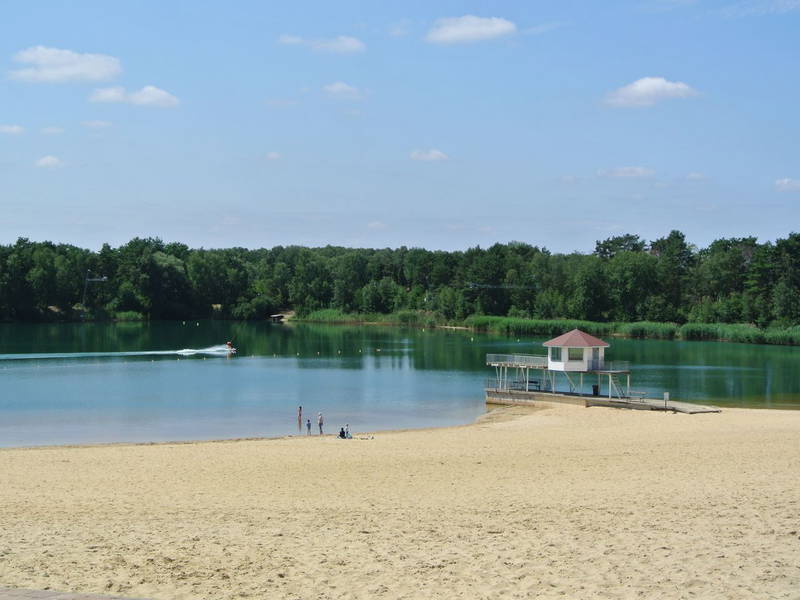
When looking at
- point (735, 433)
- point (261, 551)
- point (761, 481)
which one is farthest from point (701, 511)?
point (735, 433)

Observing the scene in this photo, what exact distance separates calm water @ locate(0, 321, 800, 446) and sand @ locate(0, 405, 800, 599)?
12.0m

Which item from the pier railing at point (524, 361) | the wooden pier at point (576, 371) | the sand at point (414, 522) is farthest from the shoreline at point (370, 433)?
the sand at point (414, 522)

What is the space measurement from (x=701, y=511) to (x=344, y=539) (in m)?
6.82

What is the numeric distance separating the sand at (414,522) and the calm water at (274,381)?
12002 mm

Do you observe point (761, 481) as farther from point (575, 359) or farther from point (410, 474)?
point (575, 359)

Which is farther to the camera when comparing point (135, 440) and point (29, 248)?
point (29, 248)

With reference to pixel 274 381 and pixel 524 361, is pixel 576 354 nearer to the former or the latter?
pixel 524 361

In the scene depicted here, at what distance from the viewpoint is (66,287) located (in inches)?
5443

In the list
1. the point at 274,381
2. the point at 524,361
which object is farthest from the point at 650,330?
the point at 524,361

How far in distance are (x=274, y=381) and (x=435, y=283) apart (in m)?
95.9

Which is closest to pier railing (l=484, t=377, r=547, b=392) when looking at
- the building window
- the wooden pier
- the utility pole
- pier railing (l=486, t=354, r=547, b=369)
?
the wooden pier

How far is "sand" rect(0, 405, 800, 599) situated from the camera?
1144cm

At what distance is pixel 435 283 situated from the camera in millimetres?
154125

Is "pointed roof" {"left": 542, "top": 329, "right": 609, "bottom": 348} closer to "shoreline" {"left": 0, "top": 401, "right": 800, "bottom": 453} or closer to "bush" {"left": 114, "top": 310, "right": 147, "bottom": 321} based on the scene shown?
"shoreline" {"left": 0, "top": 401, "right": 800, "bottom": 453}
